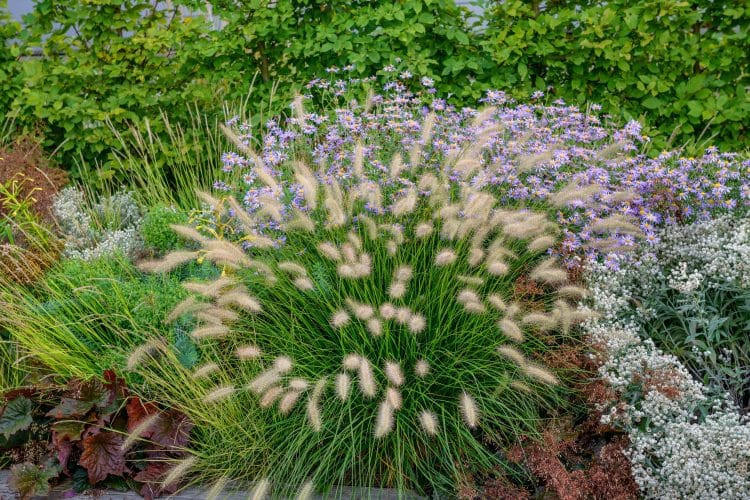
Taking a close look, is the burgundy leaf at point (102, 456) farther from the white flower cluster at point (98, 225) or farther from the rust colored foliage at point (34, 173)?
the rust colored foliage at point (34, 173)

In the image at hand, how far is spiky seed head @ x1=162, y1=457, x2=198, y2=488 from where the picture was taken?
288 centimetres

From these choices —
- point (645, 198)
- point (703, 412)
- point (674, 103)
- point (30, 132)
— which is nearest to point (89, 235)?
point (30, 132)

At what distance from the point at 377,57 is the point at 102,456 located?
3.17m

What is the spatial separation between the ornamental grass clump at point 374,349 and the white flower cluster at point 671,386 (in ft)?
0.78

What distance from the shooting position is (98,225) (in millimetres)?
4824

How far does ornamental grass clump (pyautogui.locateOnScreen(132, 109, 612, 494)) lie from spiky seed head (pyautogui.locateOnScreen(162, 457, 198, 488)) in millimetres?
98

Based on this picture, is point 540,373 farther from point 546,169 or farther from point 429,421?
point 546,169

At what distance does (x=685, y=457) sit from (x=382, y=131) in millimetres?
2333

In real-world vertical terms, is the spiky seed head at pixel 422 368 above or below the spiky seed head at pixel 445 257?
below

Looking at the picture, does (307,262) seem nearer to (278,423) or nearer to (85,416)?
(278,423)

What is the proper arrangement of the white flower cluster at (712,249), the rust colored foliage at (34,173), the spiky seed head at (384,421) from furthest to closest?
the rust colored foliage at (34,173), the white flower cluster at (712,249), the spiky seed head at (384,421)

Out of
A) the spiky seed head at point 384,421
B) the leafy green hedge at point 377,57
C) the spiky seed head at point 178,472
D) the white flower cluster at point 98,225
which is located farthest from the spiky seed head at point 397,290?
the leafy green hedge at point 377,57

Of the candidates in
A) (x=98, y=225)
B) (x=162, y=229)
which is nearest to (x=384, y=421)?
(x=162, y=229)

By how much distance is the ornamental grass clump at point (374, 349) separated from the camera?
306 cm
